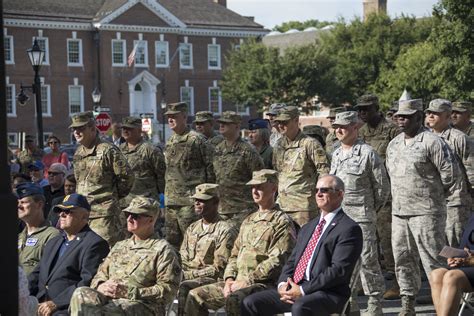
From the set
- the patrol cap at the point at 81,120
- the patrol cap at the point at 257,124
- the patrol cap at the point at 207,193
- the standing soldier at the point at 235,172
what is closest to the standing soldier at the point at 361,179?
the patrol cap at the point at 207,193

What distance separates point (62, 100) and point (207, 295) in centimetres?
6327

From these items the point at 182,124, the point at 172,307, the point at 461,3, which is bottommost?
the point at 172,307

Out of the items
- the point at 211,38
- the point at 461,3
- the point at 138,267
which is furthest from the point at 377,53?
the point at 138,267

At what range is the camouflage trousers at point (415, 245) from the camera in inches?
414

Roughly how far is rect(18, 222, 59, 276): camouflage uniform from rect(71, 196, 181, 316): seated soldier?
139 cm

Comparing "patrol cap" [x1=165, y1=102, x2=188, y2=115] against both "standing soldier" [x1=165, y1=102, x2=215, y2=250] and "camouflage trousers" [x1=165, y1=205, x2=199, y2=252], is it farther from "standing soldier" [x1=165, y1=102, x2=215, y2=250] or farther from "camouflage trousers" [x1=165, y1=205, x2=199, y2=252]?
"camouflage trousers" [x1=165, y1=205, x2=199, y2=252]

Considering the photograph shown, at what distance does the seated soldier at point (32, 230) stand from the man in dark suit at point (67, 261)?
534 millimetres

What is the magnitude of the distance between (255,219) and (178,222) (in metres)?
3.69

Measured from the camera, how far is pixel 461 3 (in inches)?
1459

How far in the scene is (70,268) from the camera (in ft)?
31.1

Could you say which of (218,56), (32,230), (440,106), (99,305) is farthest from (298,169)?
(218,56)

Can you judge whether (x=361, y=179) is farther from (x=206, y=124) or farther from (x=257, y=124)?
(x=257, y=124)

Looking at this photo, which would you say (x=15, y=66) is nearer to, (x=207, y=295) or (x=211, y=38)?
(x=211, y=38)

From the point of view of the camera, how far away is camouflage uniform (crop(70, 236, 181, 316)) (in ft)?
28.4
